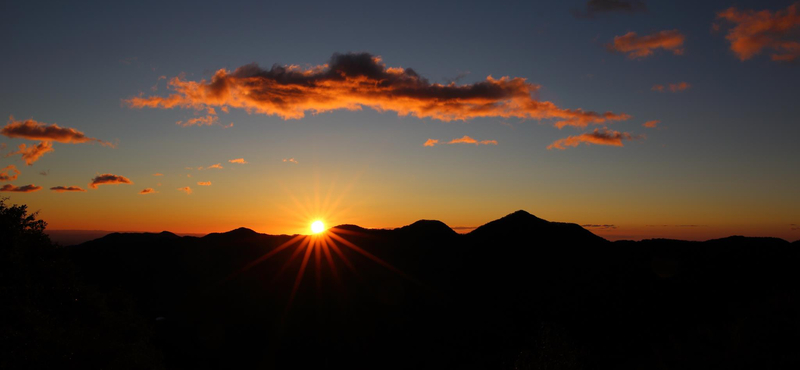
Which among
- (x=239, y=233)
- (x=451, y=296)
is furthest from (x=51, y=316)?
(x=239, y=233)

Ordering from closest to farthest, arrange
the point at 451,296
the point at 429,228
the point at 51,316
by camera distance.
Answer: the point at 51,316
the point at 451,296
the point at 429,228

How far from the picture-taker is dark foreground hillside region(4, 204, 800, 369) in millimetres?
76438

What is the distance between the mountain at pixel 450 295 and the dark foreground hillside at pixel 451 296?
342mm

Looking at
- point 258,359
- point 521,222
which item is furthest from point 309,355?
point 521,222

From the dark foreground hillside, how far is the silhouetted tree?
840 inches

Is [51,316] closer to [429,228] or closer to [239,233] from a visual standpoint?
[429,228]

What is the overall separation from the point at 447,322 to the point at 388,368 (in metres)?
16.3

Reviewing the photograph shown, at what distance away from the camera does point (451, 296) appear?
100 m

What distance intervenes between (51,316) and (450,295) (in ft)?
263

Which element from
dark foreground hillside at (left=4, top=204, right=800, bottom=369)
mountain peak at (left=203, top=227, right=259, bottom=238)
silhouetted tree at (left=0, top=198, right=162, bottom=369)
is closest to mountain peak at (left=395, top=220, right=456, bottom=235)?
dark foreground hillside at (left=4, top=204, right=800, bottom=369)

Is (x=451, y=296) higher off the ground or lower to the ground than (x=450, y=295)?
lower

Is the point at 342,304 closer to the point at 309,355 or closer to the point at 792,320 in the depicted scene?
the point at 309,355

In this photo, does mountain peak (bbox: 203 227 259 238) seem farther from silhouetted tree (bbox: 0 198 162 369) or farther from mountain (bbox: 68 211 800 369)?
silhouetted tree (bbox: 0 198 162 369)

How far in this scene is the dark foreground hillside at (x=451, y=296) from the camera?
76438mm
